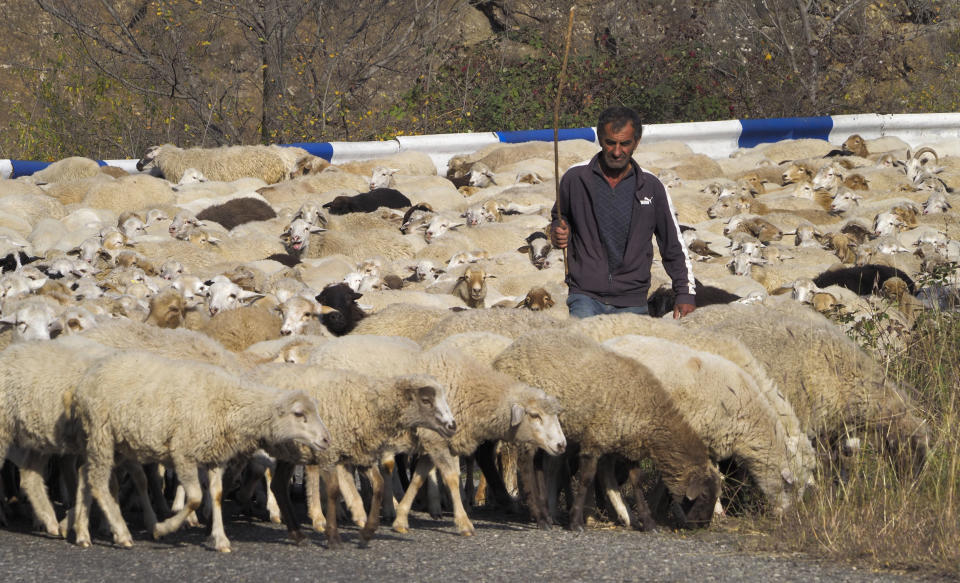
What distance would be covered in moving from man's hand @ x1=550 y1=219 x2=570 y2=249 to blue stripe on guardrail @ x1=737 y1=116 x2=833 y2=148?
12.5 m

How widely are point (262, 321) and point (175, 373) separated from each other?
3.29m

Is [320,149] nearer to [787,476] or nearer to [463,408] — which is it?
[463,408]

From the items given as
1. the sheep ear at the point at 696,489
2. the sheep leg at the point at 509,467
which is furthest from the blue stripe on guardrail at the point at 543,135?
the sheep ear at the point at 696,489

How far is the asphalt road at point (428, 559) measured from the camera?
5.63 metres

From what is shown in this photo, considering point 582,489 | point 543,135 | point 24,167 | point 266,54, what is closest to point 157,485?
point 582,489

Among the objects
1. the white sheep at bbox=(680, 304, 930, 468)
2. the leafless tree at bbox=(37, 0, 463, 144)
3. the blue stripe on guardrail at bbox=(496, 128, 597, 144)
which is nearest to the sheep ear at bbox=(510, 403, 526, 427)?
the white sheep at bbox=(680, 304, 930, 468)

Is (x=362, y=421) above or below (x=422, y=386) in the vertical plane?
below

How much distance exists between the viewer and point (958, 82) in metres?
25.7

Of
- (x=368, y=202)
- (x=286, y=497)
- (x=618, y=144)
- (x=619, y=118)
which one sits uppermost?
(x=619, y=118)

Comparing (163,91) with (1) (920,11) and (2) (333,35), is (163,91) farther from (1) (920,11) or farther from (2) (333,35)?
(1) (920,11)

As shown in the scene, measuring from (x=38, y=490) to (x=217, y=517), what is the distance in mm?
1325

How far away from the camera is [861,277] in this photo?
38.7ft

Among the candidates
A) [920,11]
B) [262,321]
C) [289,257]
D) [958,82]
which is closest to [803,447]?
[262,321]

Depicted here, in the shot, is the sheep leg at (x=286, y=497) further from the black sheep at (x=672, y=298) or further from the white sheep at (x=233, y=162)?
the white sheep at (x=233, y=162)
